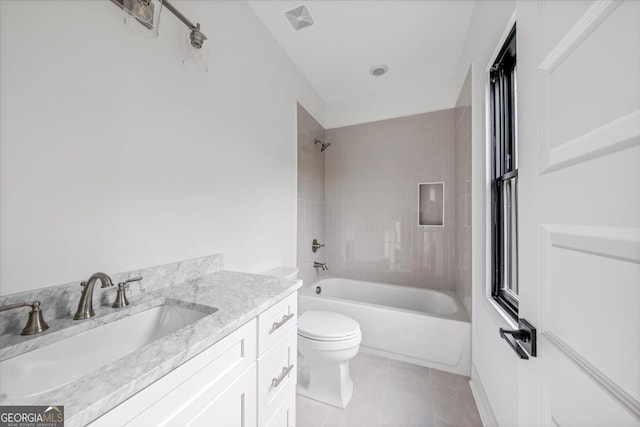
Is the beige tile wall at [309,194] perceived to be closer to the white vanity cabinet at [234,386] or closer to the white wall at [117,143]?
the white wall at [117,143]

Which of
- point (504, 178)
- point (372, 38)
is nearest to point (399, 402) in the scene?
point (504, 178)

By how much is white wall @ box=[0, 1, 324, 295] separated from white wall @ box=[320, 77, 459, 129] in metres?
1.43

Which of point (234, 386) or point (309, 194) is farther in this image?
point (309, 194)

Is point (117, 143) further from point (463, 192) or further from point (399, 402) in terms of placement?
point (463, 192)

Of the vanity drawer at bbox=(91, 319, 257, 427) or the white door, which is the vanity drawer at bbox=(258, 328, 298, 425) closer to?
the vanity drawer at bbox=(91, 319, 257, 427)

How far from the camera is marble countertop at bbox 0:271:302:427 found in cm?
41

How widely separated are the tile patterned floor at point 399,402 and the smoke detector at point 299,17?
2.74 metres

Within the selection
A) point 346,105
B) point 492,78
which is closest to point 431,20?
point 492,78

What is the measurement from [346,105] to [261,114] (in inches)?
58.4

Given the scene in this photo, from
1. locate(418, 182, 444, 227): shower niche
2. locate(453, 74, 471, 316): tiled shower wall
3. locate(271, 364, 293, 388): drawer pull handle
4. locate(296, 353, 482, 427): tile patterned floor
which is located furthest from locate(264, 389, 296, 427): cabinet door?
locate(418, 182, 444, 227): shower niche

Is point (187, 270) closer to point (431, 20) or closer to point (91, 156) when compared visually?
point (91, 156)

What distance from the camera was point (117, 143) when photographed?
2.92 ft

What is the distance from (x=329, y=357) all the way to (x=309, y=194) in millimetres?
1623

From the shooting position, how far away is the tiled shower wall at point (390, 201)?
242 centimetres
